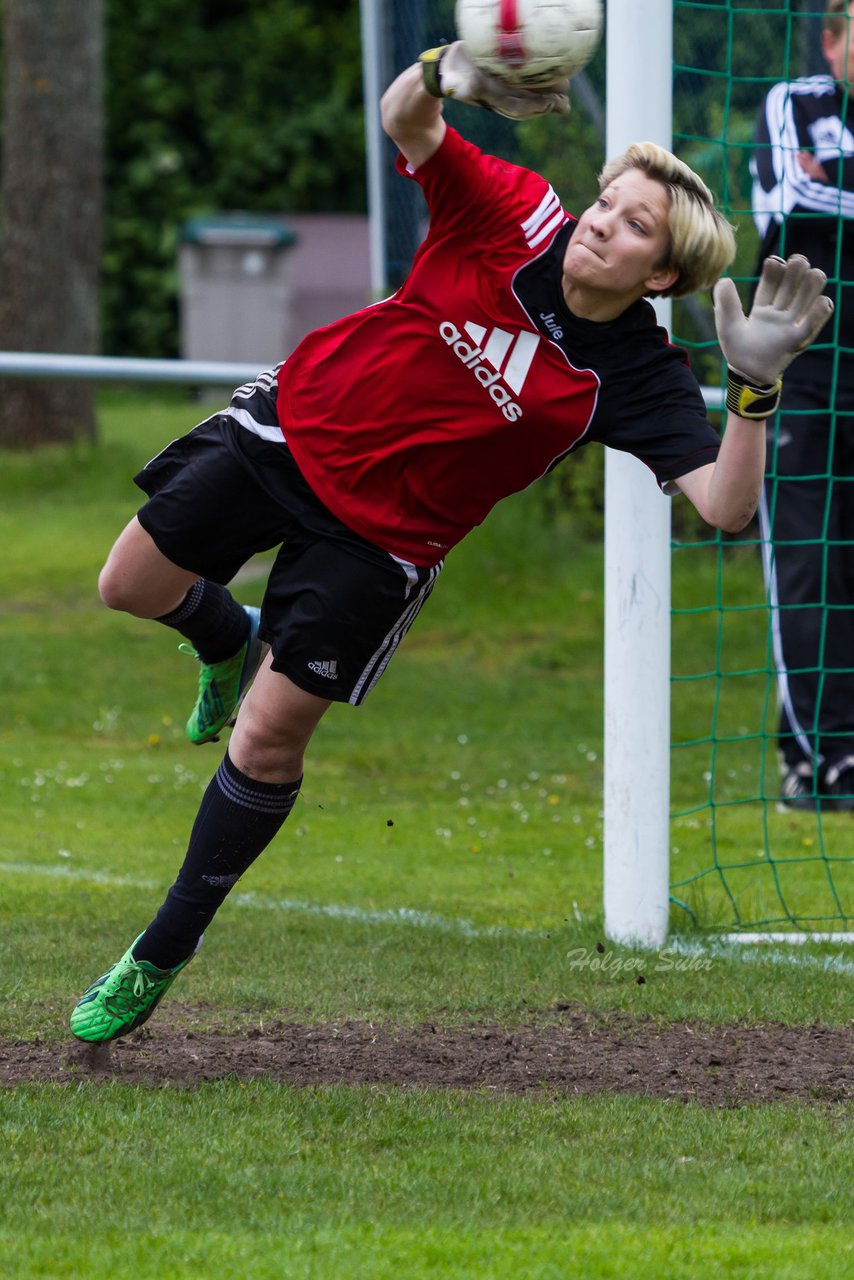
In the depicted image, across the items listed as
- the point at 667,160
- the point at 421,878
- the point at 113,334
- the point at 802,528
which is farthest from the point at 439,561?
the point at 113,334

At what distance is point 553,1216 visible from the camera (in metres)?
3.08

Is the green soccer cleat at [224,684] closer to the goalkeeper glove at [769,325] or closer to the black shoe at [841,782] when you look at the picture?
the goalkeeper glove at [769,325]

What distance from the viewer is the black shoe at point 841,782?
6.73 meters

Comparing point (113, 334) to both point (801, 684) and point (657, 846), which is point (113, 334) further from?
point (657, 846)

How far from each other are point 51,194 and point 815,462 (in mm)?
9671

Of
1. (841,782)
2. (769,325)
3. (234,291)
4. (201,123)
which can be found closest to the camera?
(769,325)

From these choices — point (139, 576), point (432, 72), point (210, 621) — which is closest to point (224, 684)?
point (210, 621)

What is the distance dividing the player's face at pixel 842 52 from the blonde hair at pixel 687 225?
280 cm

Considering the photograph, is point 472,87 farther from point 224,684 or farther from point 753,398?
point 224,684

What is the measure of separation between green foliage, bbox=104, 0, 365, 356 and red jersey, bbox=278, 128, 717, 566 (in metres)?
18.9

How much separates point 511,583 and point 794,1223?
8.24m

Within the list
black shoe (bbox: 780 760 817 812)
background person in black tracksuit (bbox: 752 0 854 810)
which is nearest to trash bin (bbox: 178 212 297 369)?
background person in black tracksuit (bbox: 752 0 854 810)

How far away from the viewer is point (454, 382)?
148 inches

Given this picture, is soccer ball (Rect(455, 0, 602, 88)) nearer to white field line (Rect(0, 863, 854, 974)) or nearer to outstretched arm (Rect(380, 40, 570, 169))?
outstretched arm (Rect(380, 40, 570, 169))
